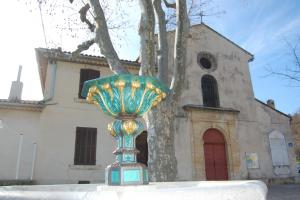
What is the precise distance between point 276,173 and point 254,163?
1323 mm

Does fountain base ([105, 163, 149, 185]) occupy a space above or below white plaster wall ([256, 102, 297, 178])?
below

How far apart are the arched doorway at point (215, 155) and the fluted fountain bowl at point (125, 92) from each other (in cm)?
1147

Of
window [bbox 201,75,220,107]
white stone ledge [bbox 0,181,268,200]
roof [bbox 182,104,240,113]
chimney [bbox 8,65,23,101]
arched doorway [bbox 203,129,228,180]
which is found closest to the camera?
white stone ledge [bbox 0,181,268,200]

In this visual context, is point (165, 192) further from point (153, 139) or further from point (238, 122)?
point (238, 122)

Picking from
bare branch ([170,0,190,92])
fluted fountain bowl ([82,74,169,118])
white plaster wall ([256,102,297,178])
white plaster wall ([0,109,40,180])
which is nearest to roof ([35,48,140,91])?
white plaster wall ([0,109,40,180])

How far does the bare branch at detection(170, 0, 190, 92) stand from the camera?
605 cm

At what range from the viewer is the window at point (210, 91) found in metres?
14.8

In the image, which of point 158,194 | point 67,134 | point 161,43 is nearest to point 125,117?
point 158,194

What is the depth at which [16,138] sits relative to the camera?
1141cm

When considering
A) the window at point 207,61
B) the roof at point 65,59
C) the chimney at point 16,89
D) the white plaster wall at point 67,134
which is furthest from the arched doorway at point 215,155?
the chimney at point 16,89

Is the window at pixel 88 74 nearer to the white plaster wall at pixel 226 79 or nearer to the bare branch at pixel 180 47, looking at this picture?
the white plaster wall at pixel 226 79

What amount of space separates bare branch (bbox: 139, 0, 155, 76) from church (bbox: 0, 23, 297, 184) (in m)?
5.74

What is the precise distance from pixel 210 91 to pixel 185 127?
9.38 feet

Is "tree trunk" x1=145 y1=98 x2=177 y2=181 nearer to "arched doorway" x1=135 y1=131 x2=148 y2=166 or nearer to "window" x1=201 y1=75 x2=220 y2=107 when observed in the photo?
"arched doorway" x1=135 y1=131 x2=148 y2=166
